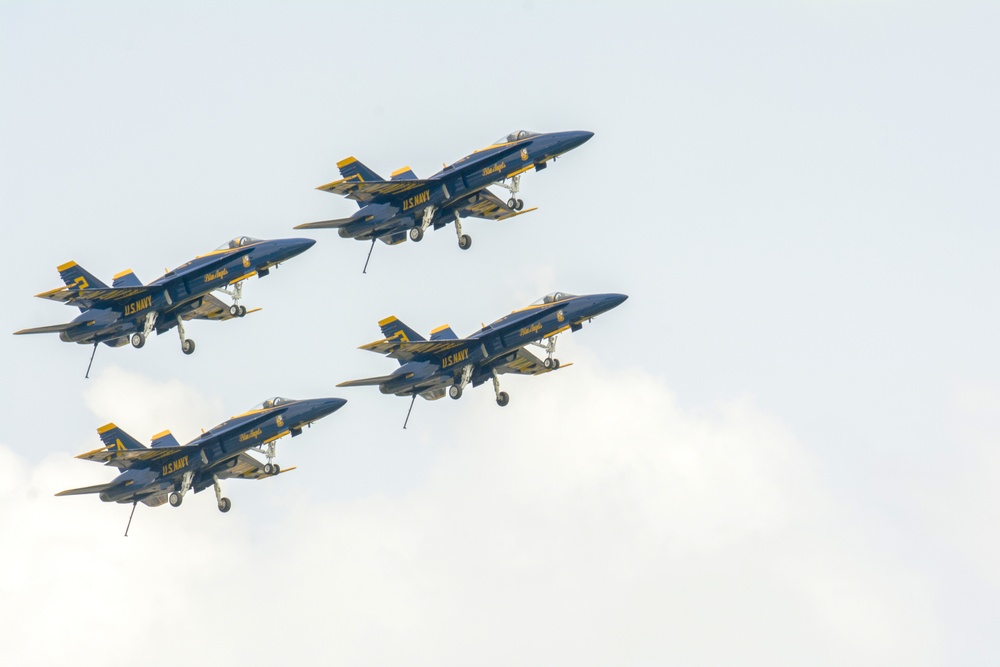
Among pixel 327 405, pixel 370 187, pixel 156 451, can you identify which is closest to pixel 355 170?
pixel 370 187

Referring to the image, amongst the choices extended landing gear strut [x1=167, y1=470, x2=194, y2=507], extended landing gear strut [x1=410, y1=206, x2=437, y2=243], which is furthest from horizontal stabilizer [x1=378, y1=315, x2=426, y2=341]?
extended landing gear strut [x1=167, y1=470, x2=194, y2=507]

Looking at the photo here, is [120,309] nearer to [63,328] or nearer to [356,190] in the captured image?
[63,328]

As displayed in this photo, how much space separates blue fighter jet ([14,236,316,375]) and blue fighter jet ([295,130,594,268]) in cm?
291

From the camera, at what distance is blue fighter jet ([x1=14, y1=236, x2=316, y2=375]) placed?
112 metres

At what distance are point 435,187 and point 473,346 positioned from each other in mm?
7978

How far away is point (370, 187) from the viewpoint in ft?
372

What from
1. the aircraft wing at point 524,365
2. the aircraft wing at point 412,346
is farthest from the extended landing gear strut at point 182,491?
the aircraft wing at point 524,365

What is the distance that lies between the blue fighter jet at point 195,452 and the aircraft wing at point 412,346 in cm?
316

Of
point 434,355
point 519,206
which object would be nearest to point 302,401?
point 434,355

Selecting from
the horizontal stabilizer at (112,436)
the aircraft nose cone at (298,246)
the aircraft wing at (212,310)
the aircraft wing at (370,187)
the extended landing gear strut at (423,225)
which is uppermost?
the aircraft wing at (370,187)

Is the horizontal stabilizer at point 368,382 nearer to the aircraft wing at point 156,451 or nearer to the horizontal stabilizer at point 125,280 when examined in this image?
the aircraft wing at point 156,451

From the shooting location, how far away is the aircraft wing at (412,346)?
112 metres

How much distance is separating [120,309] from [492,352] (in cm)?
1795

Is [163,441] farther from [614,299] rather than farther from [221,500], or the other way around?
[614,299]
